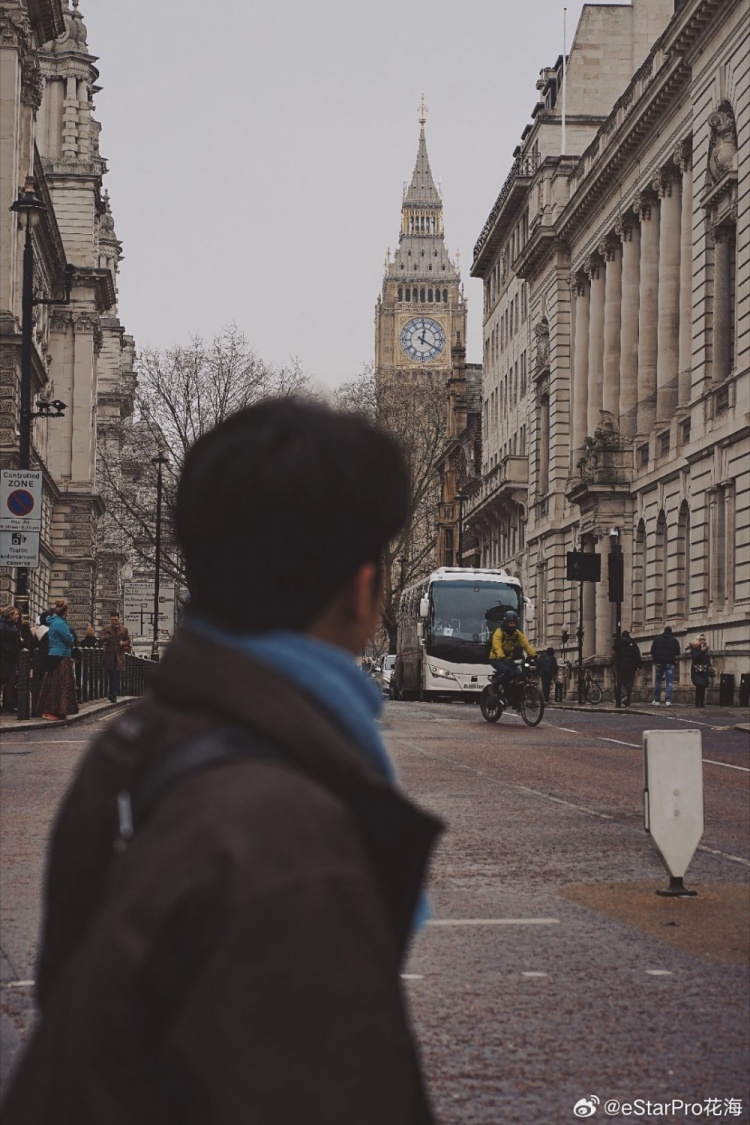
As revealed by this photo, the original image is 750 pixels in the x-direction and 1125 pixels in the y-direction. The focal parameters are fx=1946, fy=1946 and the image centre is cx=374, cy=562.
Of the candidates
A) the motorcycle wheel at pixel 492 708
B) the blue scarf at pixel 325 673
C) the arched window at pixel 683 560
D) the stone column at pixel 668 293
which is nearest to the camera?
the blue scarf at pixel 325 673

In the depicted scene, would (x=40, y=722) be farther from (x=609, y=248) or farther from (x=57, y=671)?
(x=609, y=248)

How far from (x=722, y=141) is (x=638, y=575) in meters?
14.3

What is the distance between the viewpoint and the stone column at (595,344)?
66000 millimetres

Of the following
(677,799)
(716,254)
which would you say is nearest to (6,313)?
(716,254)

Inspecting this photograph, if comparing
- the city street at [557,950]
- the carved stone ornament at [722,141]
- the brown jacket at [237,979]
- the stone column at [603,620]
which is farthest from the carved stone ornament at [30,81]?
the brown jacket at [237,979]

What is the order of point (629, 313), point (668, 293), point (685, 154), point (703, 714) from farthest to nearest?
point (629, 313), point (668, 293), point (685, 154), point (703, 714)

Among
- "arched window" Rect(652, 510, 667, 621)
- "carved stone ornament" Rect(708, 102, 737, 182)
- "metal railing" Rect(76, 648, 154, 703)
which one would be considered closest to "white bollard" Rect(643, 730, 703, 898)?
"metal railing" Rect(76, 648, 154, 703)

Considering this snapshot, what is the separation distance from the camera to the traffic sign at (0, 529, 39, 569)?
2750cm

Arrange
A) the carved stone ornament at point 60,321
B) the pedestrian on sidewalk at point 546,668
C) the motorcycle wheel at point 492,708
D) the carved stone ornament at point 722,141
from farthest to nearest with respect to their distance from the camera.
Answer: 1. the carved stone ornament at point 60,321
2. the pedestrian on sidewalk at point 546,668
3. the carved stone ornament at point 722,141
4. the motorcycle wheel at point 492,708

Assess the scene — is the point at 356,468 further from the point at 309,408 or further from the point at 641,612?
the point at 641,612

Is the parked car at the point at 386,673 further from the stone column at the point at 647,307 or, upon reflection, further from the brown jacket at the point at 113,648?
the brown jacket at the point at 113,648

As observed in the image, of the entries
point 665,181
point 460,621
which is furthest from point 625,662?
point 665,181

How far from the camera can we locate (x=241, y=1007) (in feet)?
5.72

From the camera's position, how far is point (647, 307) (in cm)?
5800
